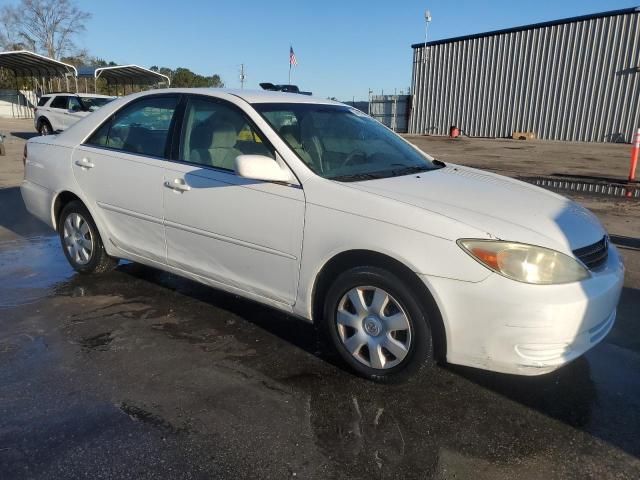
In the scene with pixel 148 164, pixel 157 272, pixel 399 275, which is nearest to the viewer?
pixel 399 275

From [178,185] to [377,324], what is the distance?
1.71 meters

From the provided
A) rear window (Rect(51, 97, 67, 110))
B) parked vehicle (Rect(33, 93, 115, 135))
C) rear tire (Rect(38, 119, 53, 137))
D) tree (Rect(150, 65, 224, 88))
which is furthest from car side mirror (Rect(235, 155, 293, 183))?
tree (Rect(150, 65, 224, 88))

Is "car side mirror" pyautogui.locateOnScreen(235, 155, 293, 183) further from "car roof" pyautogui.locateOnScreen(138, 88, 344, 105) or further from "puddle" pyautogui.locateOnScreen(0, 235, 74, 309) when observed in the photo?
"puddle" pyautogui.locateOnScreen(0, 235, 74, 309)

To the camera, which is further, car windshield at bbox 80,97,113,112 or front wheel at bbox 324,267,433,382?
car windshield at bbox 80,97,113,112

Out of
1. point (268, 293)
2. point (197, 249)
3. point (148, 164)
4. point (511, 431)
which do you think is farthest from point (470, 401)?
point (148, 164)

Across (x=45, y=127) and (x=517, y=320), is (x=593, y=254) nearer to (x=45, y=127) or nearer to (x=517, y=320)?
(x=517, y=320)

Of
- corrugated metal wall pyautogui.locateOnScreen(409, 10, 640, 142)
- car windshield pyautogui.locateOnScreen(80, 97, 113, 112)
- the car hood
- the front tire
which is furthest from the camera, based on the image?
corrugated metal wall pyautogui.locateOnScreen(409, 10, 640, 142)

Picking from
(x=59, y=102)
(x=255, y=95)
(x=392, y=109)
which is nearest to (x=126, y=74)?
(x=59, y=102)

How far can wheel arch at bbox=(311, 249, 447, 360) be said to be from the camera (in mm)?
2740

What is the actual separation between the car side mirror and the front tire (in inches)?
78.2

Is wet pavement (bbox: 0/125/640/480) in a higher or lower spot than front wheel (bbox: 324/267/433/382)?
lower

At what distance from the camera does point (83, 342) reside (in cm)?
351

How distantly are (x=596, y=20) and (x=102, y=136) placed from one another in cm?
2691

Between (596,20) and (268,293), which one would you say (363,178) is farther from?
(596,20)
